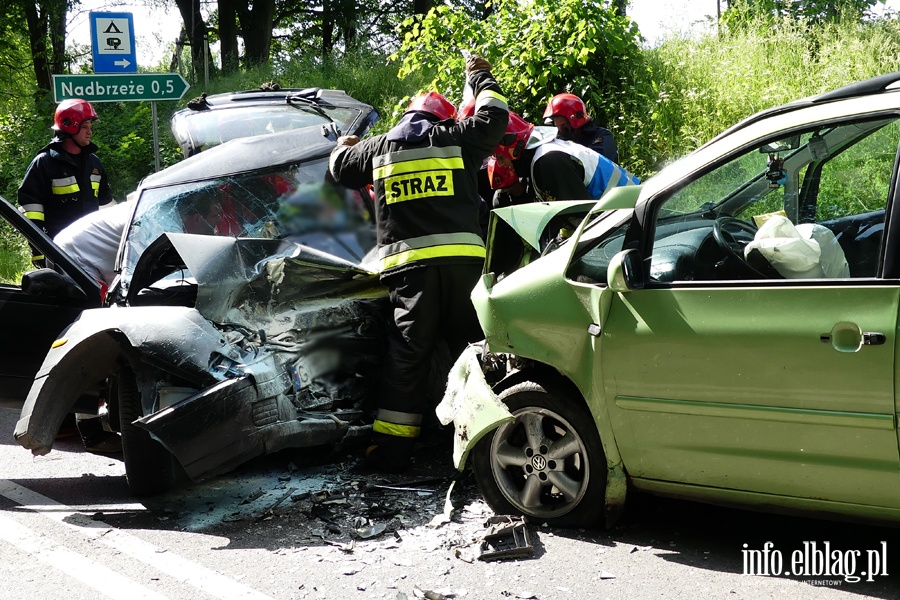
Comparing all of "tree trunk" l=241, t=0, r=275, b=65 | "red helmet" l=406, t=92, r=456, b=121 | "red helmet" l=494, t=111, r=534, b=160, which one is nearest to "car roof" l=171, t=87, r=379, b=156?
"red helmet" l=494, t=111, r=534, b=160

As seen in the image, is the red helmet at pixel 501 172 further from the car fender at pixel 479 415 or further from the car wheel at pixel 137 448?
the car wheel at pixel 137 448

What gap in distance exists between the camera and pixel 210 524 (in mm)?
4184

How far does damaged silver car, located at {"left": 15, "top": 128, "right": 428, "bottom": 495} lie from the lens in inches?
162

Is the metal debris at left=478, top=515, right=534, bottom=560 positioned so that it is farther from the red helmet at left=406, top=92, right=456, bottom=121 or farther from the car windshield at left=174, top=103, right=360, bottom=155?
the car windshield at left=174, top=103, right=360, bottom=155

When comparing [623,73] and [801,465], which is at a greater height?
[623,73]

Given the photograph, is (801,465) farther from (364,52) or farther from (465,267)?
(364,52)

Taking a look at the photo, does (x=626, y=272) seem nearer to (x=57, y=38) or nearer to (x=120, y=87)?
(x=120, y=87)

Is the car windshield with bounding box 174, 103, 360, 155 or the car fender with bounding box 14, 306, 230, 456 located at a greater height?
the car windshield with bounding box 174, 103, 360, 155

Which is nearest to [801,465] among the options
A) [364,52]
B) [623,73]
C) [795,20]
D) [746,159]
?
[746,159]

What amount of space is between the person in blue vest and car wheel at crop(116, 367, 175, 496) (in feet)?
8.52

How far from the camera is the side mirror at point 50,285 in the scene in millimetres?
4812

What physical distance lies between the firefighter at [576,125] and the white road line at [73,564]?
4.99 metres

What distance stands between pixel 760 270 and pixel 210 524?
2.62 m

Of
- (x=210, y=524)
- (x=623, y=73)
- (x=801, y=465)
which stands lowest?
(x=210, y=524)
